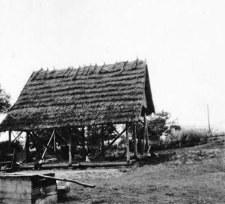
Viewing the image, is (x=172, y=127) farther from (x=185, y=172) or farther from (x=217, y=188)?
(x=217, y=188)

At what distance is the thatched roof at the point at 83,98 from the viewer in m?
17.0

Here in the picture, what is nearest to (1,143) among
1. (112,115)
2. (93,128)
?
(93,128)

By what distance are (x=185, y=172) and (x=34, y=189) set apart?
7.56 meters

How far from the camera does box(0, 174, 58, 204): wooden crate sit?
294 inches

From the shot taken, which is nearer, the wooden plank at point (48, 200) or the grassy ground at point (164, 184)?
the wooden plank at point (48, 200)

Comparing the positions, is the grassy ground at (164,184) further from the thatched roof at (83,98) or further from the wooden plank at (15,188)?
the thatched roof at (83,98)

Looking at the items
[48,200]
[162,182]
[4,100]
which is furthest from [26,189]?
[4,100]

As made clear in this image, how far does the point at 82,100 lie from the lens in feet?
59.9

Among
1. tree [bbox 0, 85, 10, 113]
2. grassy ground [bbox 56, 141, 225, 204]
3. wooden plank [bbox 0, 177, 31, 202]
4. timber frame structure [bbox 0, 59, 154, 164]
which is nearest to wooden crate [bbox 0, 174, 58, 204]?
wooden plank [bbox 0, 177, 31, 202]

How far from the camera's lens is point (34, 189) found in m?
7.55

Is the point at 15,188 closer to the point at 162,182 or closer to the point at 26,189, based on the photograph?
the point at 26,189

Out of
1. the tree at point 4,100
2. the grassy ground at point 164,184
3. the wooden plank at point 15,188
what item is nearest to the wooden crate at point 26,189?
the wooden plank at point 15,188

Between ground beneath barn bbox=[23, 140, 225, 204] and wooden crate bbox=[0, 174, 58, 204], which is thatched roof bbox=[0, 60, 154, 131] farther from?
wooden crate bbox=[0, 174, 58, 204]

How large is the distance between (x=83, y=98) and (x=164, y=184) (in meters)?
8.84
